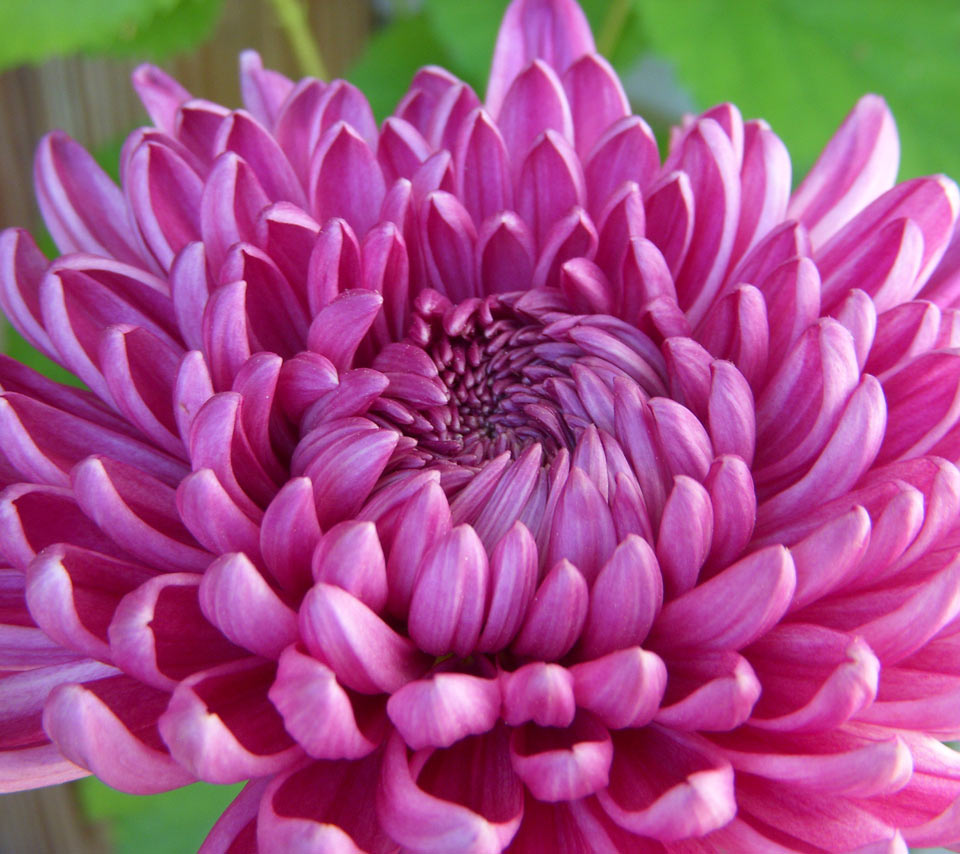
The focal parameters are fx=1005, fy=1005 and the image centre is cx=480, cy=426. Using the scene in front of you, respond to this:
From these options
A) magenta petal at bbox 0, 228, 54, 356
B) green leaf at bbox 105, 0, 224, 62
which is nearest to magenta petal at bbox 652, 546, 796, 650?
magenta petal at bbox 0, 228, 54, 356

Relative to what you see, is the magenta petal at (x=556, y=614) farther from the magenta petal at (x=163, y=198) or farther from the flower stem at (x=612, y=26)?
the flower stem at (x=612, y=26)

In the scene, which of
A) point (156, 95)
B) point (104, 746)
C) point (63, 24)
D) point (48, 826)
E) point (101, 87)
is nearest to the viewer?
point (104, 746)

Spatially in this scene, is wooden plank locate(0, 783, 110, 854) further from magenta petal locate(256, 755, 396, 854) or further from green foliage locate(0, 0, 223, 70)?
magenta petal locate(256, 755, 396, 854)

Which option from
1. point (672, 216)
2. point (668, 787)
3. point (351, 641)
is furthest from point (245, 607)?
point (672, 216)

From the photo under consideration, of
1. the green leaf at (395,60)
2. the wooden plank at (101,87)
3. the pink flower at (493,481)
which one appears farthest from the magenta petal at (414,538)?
the wooden plank at (101,87)

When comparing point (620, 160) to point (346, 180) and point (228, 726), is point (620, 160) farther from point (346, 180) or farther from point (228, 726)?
point (228, 726)

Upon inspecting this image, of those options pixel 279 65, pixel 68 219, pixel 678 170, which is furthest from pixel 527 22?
pixel 279 65

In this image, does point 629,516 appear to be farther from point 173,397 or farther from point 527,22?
point 527,22
